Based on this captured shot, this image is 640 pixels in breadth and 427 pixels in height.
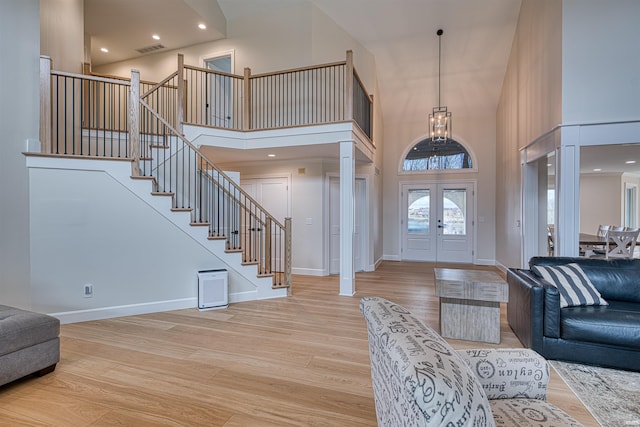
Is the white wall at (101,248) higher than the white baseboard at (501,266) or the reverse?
higher

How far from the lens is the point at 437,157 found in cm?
796

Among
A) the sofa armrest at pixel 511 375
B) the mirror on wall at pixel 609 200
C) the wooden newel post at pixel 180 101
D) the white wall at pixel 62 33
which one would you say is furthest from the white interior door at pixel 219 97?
the mirror on wall at pixel 609 200

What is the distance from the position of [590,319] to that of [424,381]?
2767 mm

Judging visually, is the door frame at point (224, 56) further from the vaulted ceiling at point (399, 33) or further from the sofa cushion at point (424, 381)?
the sofa cushion at point (424, 381)

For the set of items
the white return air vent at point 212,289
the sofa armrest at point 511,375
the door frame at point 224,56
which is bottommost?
the white return air vent at point 212,289

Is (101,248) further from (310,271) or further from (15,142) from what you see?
(310,271)

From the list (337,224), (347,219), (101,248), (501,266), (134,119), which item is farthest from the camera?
(501,266)

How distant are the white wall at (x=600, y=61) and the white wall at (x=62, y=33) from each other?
7.04m

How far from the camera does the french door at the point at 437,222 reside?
7.73 m

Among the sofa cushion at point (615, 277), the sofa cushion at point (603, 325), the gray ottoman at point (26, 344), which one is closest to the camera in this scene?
the gray ottoman at point (26, 344)

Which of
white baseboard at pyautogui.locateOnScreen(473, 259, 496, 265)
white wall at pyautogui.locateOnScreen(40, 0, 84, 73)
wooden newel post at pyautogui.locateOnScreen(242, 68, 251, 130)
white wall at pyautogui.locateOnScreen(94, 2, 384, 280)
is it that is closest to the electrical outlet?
wooden newel post at pyautogui.locateOnScreen(242, 68, 251, 130)

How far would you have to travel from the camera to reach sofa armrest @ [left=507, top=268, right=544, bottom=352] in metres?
2.67

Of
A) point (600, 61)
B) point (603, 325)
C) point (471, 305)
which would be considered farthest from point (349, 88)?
point (603, 325)

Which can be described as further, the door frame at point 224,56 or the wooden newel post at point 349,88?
the door frame at point 224,56
